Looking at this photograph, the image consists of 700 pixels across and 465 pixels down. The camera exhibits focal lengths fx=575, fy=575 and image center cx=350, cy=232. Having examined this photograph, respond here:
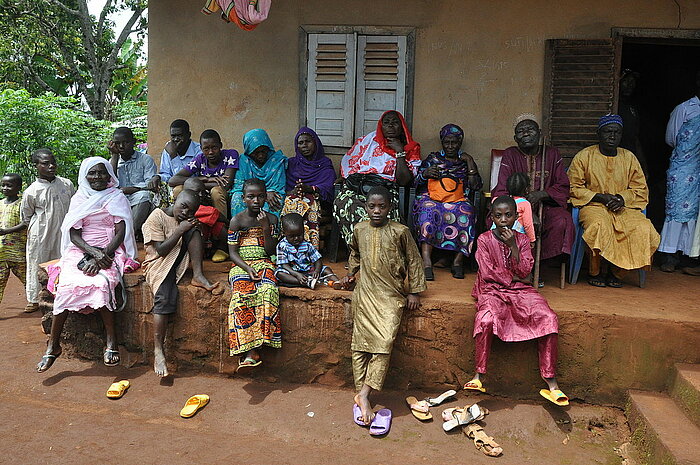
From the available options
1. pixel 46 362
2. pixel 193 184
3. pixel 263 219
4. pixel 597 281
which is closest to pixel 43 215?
pixel 46 362

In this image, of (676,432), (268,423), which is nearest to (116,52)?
(268,423)

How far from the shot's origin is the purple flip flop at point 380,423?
12.1 feet

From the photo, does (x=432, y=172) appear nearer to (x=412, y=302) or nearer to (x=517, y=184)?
(x=517, y=184)

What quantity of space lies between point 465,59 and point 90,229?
154 inches

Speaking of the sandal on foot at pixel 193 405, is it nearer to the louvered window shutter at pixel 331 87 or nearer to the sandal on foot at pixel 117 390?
the sandal on foot at pixel 117 390

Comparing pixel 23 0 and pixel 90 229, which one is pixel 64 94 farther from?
pixel 90 229

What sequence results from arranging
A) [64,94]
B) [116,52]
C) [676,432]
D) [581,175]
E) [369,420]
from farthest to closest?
[64,94] < [116,52] < [581,175] < [369,420] < [676,432]

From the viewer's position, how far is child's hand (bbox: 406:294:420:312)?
412 cm

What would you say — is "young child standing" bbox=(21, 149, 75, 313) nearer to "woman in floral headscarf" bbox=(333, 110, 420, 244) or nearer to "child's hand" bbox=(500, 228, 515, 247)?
"woman in floral headscarf" bbox=(333, 110, 420, 244)

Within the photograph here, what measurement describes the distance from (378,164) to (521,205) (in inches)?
59.1

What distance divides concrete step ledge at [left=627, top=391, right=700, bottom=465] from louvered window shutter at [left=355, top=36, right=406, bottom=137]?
3.58 m

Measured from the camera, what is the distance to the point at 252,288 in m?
4.33

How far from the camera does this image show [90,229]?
4.71 m

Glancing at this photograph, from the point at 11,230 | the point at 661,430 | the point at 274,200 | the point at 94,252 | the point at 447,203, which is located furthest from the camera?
the point at 11,230
